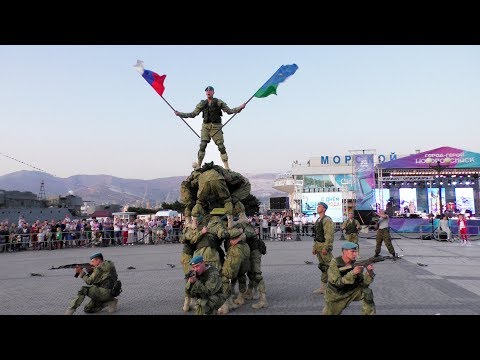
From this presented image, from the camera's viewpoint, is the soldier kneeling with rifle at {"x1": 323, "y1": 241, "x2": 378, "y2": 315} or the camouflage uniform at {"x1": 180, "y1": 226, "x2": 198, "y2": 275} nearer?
the soldier kneeling with rifle at {"x1": 323, "y1": 241, "x2": 378, "y2": 315}

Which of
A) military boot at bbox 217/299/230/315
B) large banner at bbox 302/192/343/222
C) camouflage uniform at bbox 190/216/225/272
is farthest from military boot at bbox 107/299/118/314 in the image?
large banner at bbox 302/192/343/222

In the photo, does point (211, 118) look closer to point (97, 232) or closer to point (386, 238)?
point (386, 238)

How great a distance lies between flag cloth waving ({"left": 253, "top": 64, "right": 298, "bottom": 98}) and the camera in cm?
1021

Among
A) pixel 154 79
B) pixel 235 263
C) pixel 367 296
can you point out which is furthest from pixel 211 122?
pixel 367 296

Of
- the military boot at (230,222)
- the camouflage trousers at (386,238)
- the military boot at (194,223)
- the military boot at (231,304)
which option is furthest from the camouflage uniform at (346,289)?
the camouflage trousers at (386,238)

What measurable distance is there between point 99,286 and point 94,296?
22 centimetres

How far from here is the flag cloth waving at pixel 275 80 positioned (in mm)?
10211

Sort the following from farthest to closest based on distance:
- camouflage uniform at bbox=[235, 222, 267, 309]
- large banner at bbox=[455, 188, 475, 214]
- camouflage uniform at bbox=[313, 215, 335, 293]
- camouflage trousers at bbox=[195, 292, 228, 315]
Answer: large banner at bbox=[455, 188, 475, 214]
camouflage uniform at bbox=[313, 215, 335, 293]
camouflage uniform at bbox=[235, 222, 267, 309]
camouflage trousers at bbox=[195, 292, 228, 315]

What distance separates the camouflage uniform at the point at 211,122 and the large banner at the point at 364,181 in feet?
79.5

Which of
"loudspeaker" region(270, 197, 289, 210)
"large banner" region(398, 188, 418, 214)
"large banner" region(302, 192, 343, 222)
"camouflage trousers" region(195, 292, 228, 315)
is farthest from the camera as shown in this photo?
"large banner" region(398, 188, 418, 214)

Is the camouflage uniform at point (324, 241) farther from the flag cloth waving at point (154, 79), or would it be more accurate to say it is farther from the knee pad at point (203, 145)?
the flag cloth waving at point (154, 79)

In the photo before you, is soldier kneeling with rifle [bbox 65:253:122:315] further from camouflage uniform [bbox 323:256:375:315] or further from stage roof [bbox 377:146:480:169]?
stage roof [bbox 377:146:480:169]
